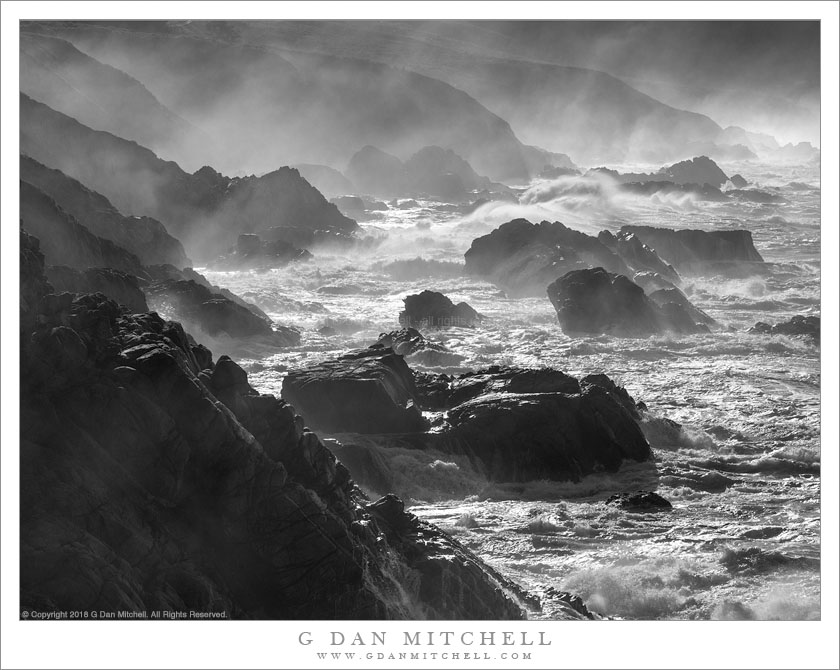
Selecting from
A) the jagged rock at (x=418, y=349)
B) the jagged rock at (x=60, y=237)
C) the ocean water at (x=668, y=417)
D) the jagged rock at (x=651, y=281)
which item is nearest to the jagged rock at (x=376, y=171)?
the ocean water at (x=668, y=417)

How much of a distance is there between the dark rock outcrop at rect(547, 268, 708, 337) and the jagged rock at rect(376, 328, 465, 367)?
2571 millimetres

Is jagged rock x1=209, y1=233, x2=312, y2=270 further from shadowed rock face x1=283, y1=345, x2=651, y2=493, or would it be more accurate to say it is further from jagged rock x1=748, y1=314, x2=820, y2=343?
jagged rock x1=748, y1=314, x2=820, y2=343

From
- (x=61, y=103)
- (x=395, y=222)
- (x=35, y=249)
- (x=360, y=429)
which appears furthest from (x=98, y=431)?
(x=61, y=103)

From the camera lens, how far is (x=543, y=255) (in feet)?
83.6

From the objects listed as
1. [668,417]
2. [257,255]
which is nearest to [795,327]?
[668,417]

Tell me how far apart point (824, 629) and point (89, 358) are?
20.0ft

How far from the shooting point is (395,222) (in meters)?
32.2

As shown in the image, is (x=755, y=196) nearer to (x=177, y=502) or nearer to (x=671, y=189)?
(x=671, y=189)

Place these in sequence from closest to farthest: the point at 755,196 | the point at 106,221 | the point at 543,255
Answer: the point at 755,196
the point at 106,221
the point at 543,255

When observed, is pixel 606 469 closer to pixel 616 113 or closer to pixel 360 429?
pixel 360 429

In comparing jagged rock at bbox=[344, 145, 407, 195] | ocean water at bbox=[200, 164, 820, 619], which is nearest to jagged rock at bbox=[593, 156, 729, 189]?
ocean water at bbox=[200, 164, 820, 619]

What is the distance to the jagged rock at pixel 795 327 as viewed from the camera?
688 inches

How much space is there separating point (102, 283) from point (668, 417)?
9.78 metres

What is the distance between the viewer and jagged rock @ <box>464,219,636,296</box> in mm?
24172
